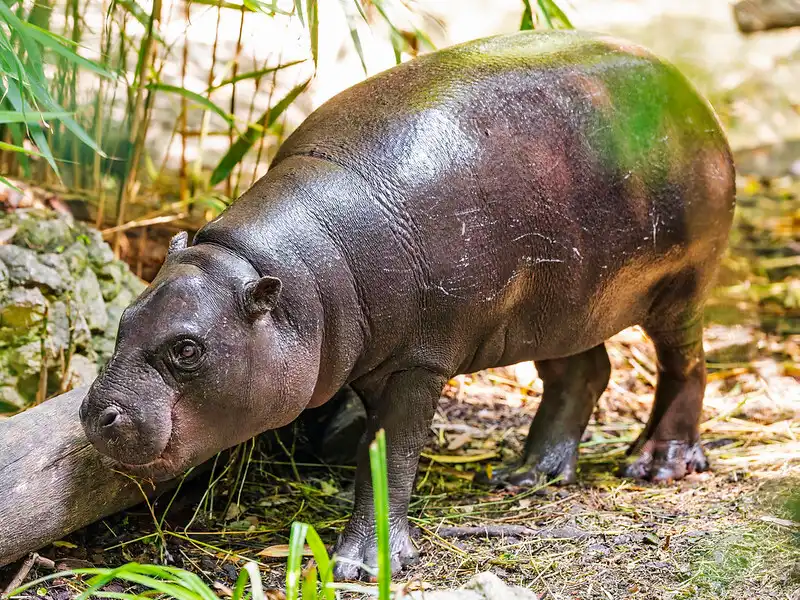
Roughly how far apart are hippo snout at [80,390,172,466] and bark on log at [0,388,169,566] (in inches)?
8.7

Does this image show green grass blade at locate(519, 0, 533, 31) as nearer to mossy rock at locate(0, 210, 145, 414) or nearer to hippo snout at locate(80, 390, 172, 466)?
mossy rock at locate(0, 210, 145, 414)

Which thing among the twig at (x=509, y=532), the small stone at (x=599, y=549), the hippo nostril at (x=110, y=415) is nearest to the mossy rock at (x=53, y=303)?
the hippo nostril at (x=110, y=415)

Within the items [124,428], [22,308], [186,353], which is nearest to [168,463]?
[124,428]

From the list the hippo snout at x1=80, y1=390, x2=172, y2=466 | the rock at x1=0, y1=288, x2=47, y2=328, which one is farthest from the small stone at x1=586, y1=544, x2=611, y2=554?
the rock at x1=0, y1=288, x2=47, y2=328

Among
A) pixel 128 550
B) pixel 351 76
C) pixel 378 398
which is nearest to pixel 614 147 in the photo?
pixel 378 398

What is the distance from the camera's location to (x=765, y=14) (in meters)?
7.62

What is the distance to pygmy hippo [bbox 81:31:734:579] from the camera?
2662 millimetres

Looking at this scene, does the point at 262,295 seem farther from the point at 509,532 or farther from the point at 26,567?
the point at 509,532

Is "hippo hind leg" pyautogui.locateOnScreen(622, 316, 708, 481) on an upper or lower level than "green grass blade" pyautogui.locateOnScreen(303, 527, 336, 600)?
lower

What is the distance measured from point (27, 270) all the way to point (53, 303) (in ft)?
0.46

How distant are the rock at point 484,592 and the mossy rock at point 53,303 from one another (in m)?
1.60

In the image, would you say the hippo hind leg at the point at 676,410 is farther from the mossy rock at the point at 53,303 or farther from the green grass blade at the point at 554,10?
the mossy rock at the point at 53,303

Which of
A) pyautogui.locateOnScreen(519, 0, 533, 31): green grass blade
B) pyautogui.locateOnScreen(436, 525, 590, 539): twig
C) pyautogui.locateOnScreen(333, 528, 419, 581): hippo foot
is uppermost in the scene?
pyautogui.locateOnScreen(519, 0, 533, 31): green grass blade

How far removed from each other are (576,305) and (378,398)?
0.72 metres
